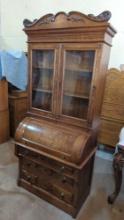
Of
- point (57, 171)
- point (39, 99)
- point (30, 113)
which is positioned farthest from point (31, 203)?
point (39, 99)

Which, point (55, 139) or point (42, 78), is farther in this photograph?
point (42, 78)

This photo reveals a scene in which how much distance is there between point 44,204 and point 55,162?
0.54 m

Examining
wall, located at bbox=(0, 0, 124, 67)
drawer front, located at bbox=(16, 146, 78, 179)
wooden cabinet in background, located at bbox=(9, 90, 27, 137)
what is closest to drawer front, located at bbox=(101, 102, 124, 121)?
wall, located at bbox=(0, 0, 124, 67)

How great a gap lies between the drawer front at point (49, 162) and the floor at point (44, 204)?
0.44 metres

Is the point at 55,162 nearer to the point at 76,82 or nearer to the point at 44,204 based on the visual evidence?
the point at 44,204

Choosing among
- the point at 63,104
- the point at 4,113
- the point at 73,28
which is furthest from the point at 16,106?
the point at 73,28

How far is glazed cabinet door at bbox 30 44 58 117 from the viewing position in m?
1.75

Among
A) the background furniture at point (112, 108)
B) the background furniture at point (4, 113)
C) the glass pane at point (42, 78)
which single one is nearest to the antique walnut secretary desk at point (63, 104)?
the glass pane at point (42, 78)

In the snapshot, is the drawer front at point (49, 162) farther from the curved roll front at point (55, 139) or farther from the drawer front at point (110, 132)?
the drawer front at point (110, 132)

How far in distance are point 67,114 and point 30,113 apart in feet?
1.55

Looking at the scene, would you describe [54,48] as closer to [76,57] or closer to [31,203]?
[76,57]

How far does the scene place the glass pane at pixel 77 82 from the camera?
1617 mm

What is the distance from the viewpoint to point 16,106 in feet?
10.5

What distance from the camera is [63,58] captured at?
1636mm
